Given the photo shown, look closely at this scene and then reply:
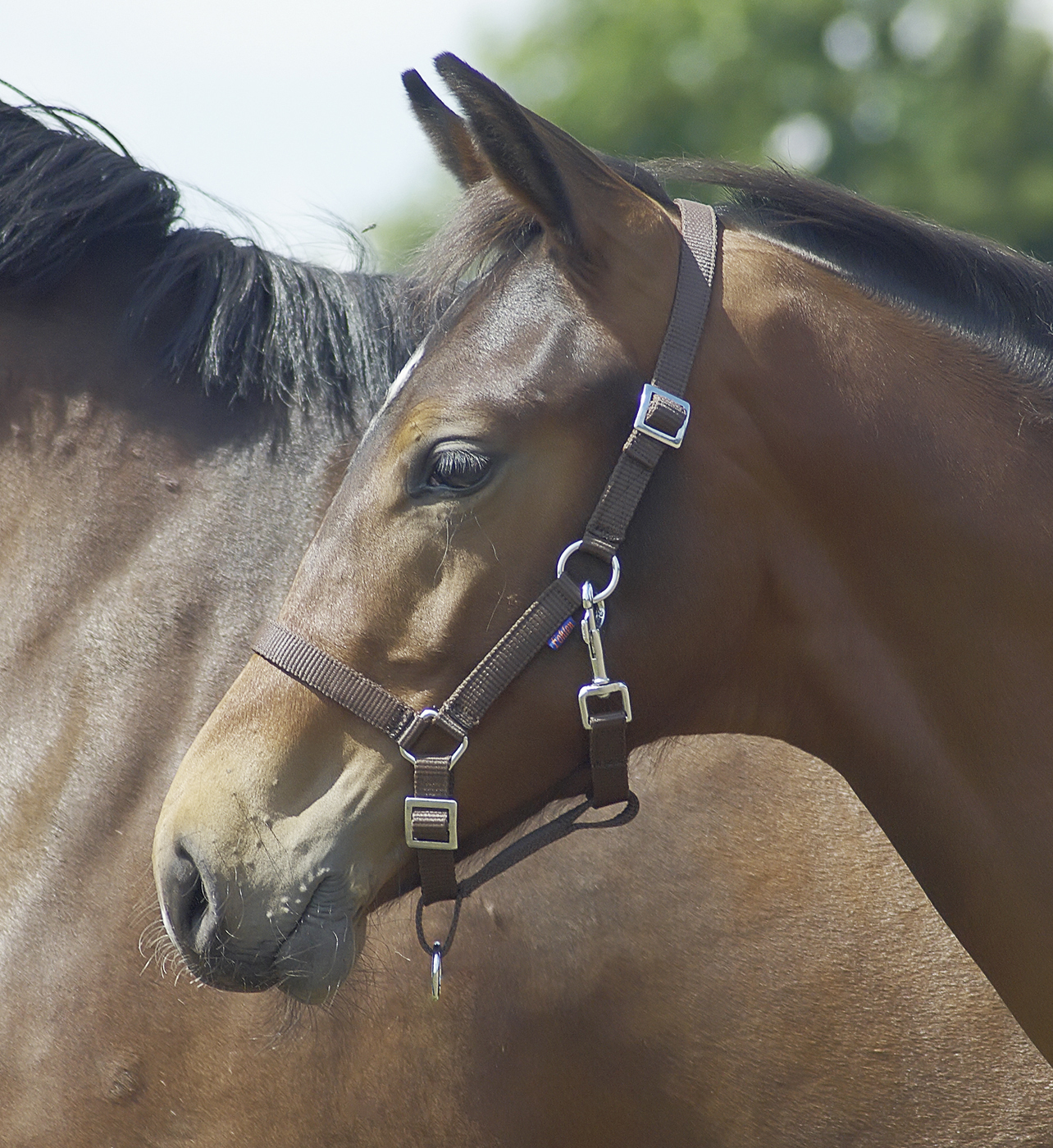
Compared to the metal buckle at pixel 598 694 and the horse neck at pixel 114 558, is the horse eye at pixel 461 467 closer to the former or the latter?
the metal buckle at pixel 598 694

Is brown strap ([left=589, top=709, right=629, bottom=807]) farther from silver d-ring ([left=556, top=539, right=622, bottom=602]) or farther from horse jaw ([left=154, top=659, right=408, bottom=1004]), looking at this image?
horse jaw ([left=154, top=659, right=408, bottom=1004])

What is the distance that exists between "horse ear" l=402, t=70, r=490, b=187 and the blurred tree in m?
27.1

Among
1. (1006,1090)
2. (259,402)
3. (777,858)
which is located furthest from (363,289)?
(1006,1090)

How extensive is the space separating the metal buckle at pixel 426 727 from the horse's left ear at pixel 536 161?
2.82 feet

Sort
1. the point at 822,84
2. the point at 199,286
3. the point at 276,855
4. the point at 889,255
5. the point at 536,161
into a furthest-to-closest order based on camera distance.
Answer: the point at 822,84 < the point at 199,286 < the point at 889,255 < the point at 536,161 < the point at 276,855

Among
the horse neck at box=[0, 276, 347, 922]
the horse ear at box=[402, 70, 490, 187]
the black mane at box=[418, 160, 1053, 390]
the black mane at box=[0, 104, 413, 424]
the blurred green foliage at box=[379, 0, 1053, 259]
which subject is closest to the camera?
the black mane at box=[418, 160, 1053, 390]

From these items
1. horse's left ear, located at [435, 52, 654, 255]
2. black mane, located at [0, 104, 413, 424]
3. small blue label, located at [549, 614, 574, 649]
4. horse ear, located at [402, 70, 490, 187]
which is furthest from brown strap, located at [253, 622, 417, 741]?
horse ear, located at [402, 70, 490, 187]

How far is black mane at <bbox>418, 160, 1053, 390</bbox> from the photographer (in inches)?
94.4

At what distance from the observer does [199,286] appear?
308 centimetres

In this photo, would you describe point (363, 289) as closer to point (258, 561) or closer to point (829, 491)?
point (258, 561)

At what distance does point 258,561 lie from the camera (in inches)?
111

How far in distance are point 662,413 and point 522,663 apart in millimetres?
495

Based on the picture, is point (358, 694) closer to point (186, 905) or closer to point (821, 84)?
point (186, 905)

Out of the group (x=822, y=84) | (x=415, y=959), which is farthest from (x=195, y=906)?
(x=822, y=84)
